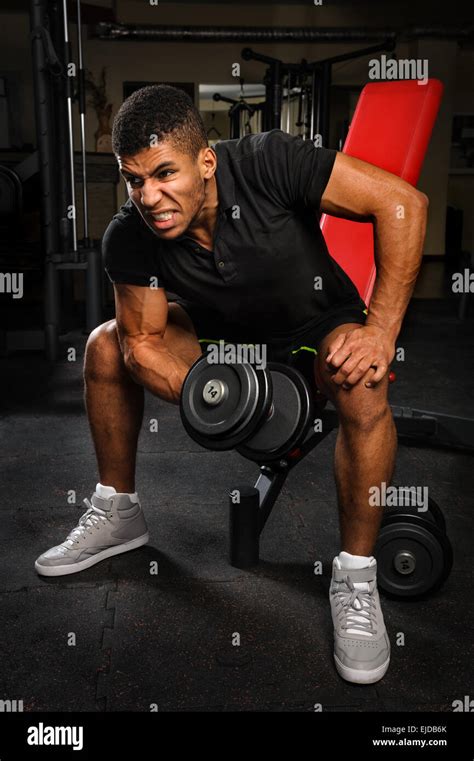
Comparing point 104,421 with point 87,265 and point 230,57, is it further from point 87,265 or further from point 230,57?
point 230,57

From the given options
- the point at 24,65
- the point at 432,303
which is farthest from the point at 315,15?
the point at 432,303

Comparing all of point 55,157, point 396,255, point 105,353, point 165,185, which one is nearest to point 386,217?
point 396,255

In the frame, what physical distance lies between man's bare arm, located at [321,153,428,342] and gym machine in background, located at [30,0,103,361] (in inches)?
70.4

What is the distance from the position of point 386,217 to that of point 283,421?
0.37m

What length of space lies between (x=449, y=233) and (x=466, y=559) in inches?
272

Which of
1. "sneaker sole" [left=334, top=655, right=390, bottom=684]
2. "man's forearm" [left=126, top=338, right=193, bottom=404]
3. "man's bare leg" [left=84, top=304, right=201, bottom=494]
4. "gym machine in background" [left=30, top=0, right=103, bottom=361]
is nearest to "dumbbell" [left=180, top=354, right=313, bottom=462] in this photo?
"man's forearm" [left=126, top=338, right=193, bottom=404]

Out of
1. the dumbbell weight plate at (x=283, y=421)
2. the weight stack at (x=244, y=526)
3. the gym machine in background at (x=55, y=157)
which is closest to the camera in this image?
the dumbbell weight plate at (x=283, y=421)

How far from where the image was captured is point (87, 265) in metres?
3.20

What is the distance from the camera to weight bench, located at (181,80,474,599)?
47.2 inches

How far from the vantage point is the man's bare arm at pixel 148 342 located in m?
1.22

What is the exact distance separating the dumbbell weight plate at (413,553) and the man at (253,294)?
10 cm

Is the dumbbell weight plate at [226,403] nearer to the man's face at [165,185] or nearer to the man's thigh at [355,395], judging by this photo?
the man's thigh at [355,395]

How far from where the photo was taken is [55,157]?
3029 mm

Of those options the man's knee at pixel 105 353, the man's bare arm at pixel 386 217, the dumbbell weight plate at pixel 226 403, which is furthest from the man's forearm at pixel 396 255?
the man's knee at pixel 105 353
